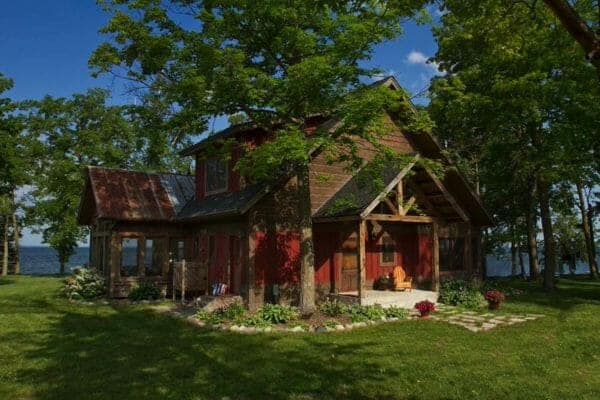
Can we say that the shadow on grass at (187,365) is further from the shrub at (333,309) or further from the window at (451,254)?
the window at (451,254)

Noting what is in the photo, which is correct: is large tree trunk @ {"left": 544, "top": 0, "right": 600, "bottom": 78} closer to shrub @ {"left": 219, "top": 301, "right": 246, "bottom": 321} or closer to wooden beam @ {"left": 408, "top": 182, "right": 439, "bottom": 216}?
shrub @ {"left": 219, "top": 301, "right": 246, "bottom": 321}

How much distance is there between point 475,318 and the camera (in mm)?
14125

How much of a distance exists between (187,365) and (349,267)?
9.59 meters

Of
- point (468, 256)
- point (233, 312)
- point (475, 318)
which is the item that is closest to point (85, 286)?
point (233, 312)

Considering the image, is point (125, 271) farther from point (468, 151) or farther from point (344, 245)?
point (468, 151)

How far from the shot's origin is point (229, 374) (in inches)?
348

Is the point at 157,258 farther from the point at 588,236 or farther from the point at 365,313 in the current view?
the point at 588,236

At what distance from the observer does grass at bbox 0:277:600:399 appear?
7.91 metres

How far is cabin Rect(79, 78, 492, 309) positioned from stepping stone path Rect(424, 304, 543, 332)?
232 centimetres

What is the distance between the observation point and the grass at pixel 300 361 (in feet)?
26.0

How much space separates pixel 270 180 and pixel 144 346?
708cm

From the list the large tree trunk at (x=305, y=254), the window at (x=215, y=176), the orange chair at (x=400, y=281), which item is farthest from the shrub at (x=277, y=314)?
the window at (x=215, y=176)

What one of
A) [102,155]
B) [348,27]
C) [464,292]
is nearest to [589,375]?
[464,292]

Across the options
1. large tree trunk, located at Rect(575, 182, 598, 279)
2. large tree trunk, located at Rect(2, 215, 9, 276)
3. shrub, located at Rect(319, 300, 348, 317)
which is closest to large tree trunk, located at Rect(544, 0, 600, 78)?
shrub, located at Rect(319, 300, 348, 317)
